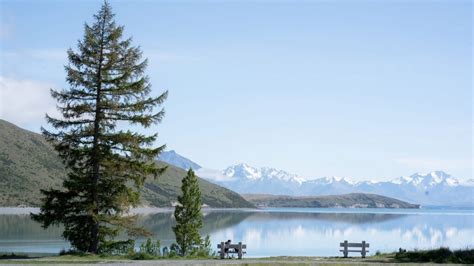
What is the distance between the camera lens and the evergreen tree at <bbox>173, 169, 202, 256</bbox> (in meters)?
71.4

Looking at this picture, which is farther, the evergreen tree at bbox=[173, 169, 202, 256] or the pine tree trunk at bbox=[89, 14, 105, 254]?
the evergreen tree at bbox=[173, 169, 202, 256]

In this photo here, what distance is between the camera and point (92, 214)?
148 feet

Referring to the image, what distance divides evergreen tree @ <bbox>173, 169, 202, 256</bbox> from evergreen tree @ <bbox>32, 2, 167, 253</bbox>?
23.8 metres

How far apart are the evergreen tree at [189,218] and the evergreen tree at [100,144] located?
78.0 ft

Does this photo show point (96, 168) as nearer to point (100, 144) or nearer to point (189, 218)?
point (100, 144)

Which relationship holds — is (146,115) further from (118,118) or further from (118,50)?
(118,50)

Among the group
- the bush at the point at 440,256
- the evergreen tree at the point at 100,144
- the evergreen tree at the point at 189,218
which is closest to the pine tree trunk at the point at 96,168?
the evergreen tree at the point at 100,144

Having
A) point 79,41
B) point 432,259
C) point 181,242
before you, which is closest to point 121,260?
point 79,41

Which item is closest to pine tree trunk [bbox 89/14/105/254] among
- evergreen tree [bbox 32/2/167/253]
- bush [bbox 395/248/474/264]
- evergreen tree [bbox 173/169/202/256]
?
evergreen tree [bbox 32/2/167/253]

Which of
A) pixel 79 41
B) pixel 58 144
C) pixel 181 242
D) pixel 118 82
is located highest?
pixel 79 41

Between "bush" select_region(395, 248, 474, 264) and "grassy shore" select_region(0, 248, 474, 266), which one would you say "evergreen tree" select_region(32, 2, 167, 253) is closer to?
"grassy shore" select_region(0, 248, 474, 266)

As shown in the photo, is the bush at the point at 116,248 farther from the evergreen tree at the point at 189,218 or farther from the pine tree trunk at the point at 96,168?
the evergreen tree at the point at 189,218

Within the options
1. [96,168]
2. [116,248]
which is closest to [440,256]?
[116,248]

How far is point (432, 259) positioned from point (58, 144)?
28841 mm
